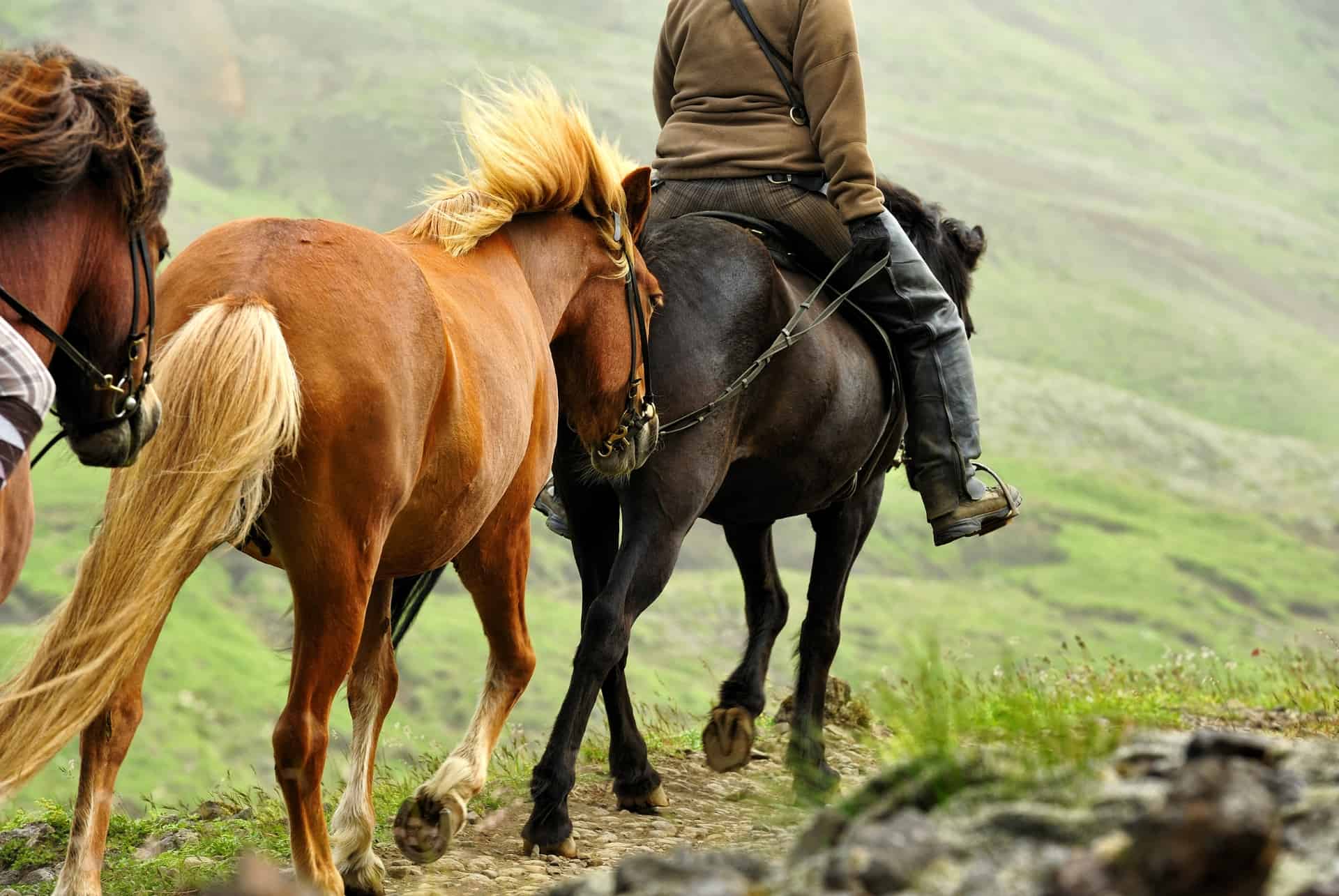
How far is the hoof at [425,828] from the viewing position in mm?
4520

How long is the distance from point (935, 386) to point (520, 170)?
6.85 feet

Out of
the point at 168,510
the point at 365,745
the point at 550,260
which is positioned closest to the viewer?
the point at 168,510

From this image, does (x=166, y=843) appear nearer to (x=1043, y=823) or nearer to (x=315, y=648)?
(x=315, y=648)

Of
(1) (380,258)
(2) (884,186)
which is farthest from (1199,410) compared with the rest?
(1) (380,258)

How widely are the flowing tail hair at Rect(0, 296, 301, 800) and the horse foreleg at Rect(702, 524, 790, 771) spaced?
10.4 ft

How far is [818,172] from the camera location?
19.5 ft

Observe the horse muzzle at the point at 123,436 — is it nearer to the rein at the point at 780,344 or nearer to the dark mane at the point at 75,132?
the dark mane at the point at 75,132

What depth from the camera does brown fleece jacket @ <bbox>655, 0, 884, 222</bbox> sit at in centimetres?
566

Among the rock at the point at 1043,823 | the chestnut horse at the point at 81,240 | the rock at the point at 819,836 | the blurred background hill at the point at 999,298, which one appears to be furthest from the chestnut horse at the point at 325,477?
the blurred background hill at the point at 999,298

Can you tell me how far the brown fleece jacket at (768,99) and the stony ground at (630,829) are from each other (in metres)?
2.40

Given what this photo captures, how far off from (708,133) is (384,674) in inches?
99.9


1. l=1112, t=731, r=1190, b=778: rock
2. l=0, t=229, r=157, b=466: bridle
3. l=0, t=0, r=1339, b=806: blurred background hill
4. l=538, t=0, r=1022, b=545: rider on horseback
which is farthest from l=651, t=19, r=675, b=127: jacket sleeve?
l=0, t=0, r=1339, b=806: blurred background hill

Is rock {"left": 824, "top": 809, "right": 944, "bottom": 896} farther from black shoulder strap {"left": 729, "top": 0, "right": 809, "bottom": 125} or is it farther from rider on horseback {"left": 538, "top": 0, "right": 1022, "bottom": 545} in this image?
black shoulder strap {"left": 729, "top": 0, "right": 809, "bottom": 125}

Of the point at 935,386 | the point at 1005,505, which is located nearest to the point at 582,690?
the point at 935,386
